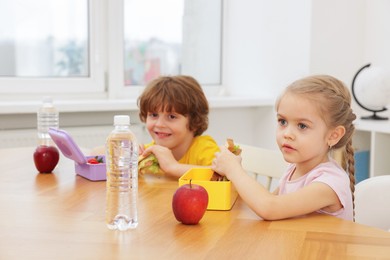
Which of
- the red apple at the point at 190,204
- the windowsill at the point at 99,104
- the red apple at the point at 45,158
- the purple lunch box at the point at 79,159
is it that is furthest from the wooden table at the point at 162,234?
the windowsill at the point at 99,104

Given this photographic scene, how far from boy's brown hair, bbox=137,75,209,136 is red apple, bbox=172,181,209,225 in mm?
818

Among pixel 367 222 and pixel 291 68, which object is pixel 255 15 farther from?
pixel 367 222

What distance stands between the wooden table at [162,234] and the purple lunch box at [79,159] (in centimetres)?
19

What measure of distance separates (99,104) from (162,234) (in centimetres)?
202

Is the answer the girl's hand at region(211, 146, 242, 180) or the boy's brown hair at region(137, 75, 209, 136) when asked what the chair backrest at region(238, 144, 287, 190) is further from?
the girl's hand at region(211, 146, 242, 180)

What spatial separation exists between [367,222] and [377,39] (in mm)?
2169

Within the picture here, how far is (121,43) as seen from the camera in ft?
11.5

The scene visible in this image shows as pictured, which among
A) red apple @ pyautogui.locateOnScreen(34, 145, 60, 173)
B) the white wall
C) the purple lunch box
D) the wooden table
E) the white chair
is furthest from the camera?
the white wall

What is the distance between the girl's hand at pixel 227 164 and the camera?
1484 millimetres

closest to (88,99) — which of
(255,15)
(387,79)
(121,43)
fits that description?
(121,43)

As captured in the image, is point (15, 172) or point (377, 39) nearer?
point (15, 172)

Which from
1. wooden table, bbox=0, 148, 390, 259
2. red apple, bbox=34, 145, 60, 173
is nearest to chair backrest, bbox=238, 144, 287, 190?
wooden table, bbox=0, 148, 390, 259

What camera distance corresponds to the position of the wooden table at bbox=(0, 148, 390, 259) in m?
1.12

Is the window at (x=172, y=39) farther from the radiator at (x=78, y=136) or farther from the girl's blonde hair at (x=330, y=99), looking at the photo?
the girl's blonde hair at (x=330, y=99)
